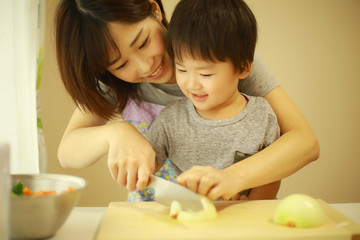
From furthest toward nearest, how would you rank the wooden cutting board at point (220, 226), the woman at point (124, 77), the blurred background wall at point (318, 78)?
the blurred background wall at point (318, 78) → the woman at point (124, 77) → the wooden cutting board at point (220, 226)

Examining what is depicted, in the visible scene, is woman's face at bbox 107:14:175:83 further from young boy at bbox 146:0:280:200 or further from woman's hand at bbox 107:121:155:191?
woman's hand at bbox 107:121:155:191

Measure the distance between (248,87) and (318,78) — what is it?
1476mm

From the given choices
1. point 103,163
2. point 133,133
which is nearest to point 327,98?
point 103,163

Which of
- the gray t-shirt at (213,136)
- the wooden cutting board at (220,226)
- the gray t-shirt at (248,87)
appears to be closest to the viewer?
the wooden cutting board at (220,226)

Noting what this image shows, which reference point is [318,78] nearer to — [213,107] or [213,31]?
[213,107]

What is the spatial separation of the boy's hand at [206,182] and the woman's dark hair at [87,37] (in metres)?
0.41

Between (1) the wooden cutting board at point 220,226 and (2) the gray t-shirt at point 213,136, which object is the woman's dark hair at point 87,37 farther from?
(1) the wooden cutting board at point 220,226

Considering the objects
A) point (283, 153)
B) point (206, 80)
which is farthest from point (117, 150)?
point (283, 153)

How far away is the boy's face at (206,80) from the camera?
956 millimetres

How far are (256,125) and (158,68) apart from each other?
1.05 feet

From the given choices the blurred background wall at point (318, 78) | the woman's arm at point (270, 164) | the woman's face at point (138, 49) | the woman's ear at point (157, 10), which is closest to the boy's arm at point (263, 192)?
the woman's arm at point (270, 164)

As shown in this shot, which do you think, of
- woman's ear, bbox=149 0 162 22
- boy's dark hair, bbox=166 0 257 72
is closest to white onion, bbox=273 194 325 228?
boy's dark hair, bbox=166 0 257 72

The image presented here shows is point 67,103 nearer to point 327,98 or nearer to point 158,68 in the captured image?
point 158,68

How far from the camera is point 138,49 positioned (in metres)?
1.01
